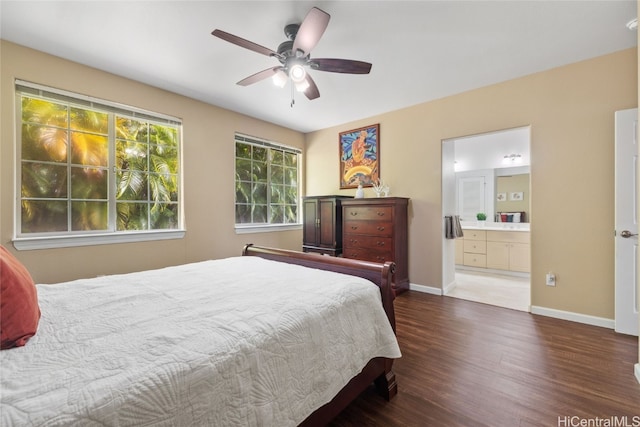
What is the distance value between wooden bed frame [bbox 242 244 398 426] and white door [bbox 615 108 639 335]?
2426 millimetres

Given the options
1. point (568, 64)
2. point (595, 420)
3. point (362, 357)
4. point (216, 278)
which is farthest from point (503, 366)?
point (568, 64)

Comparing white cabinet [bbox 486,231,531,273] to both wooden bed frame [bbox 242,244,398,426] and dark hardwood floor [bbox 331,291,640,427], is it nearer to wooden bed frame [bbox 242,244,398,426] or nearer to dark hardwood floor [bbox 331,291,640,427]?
dark hardwood floor [bbox 331,291,640,427]

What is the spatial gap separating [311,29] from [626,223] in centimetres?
324

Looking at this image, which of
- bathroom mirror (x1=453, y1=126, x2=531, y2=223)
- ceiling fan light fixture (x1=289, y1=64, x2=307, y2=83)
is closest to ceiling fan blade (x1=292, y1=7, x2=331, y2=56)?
ceiling fan light fixture (x1=289, y1=64, x2=307, y2=83)

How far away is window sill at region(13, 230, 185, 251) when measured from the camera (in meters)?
2.50

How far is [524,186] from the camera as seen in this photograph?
530 cm

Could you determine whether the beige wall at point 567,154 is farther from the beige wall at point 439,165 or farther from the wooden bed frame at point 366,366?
the wooden bed frame at point 366,366

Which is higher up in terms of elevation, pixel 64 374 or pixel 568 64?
pixel 568 64

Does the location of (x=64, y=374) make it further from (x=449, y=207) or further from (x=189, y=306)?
(x=449, y=207)

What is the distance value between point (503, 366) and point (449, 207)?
235 centimetres

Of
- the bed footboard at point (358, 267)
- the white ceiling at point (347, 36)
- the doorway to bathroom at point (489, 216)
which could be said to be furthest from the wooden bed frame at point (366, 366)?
the doorway to bathroom at point (489, 216)

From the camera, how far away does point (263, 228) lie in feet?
14.7

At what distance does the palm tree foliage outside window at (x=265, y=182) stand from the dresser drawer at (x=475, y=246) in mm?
3322

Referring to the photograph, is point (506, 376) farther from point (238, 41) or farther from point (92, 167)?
point (92, 167)
